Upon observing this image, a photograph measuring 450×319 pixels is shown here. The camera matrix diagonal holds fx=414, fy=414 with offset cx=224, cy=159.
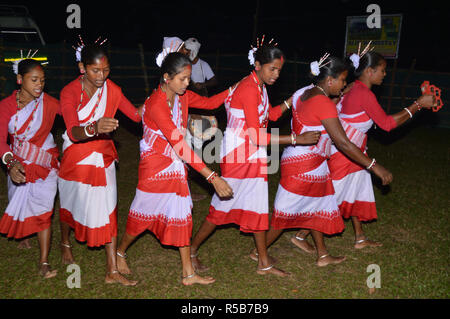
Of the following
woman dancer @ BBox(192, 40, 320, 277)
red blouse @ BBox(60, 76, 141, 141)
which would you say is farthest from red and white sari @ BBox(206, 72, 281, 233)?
red blouse @ BBox(60, 76, 141, 141)

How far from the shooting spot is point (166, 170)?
3.45 m

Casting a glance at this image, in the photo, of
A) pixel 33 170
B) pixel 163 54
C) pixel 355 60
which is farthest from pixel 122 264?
pixel 355 60

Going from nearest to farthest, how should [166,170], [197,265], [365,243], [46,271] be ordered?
[166,170], [46,271], [197,265], [365,243]

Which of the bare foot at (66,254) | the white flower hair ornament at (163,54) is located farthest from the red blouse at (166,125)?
the bare foot at (66,254)

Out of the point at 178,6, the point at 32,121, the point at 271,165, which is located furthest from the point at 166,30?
the point at 32,121

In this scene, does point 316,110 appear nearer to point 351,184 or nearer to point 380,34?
point 351,184

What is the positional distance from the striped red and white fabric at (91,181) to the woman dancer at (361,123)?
231 centimetres

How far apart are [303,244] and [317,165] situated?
1.08 metres

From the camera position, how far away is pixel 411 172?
7.72m

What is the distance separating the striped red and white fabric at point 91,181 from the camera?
3506 mm

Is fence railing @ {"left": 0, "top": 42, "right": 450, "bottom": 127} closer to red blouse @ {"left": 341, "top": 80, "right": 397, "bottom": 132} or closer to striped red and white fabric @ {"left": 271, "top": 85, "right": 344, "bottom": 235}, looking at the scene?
striped red and white fabric @ {"left": 271, "top": 85, "right": 344, "bottom": 235}

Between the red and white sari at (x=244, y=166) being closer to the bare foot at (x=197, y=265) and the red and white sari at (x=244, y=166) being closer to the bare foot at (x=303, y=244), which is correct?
the bare foot at (x=197, y=265)

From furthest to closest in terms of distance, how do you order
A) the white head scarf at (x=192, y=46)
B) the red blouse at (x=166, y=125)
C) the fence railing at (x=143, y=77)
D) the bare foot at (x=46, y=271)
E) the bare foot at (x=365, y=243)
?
1. the fence railing at (x=143, y=77)
2. the white head scarf at (x=192, y=46)
3. the bare foot at (x=365, y=243)
4. the bare foot at (x=46, y=271)
5. the red blouse at (x=166, y=125)

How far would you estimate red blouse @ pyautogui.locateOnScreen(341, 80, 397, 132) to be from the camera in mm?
4000
